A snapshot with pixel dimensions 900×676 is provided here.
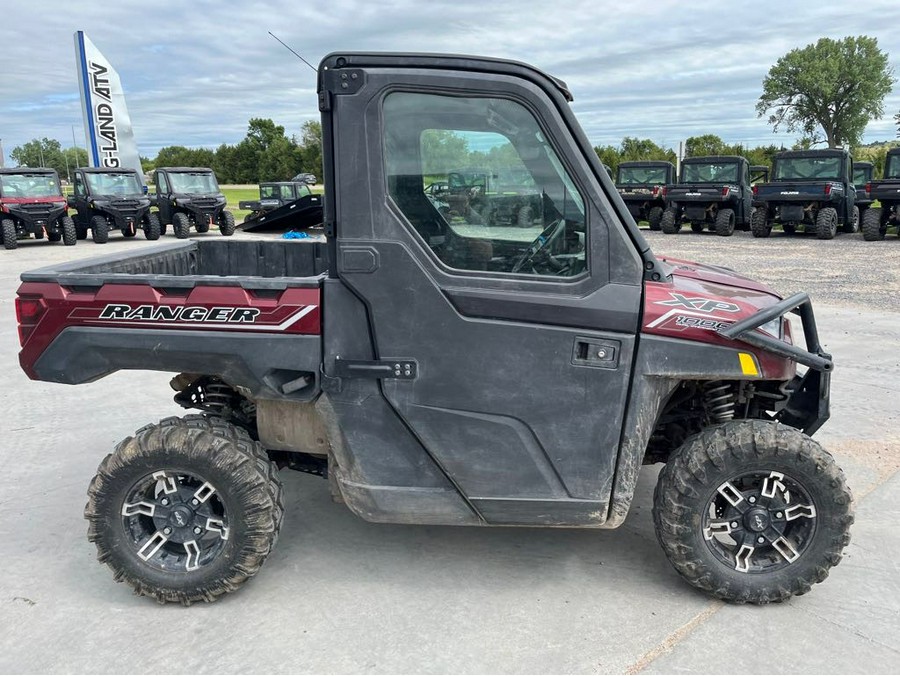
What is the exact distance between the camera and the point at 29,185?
19359 mm

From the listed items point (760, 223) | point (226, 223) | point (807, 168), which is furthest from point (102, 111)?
point (807, 168)

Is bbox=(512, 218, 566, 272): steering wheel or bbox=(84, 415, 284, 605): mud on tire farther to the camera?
bbox=(84, 415, 284, 605): mud on tire

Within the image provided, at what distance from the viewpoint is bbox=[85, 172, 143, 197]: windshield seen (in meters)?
20.7

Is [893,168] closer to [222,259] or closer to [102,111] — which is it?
[222,259]

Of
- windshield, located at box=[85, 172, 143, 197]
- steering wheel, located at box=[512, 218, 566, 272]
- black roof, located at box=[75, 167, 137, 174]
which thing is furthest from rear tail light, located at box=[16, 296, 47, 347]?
black roof, located at box=[75, 167, 137, 174]

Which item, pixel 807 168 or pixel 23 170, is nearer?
pixel 23 170

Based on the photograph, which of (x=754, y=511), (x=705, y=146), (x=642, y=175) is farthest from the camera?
(x=705, y=146)

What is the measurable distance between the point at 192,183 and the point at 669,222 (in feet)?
45.3

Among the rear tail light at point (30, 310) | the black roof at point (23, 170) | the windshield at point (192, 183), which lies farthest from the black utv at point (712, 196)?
the rear tail light at point (30, 310)

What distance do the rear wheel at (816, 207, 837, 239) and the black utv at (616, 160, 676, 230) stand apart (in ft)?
14.4

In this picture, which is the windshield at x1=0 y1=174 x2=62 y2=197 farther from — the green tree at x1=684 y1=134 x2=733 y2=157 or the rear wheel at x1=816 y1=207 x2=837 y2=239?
the green tree at x1=684 y1=134 x2=733 y2=157

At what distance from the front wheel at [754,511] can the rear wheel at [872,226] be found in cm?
1862

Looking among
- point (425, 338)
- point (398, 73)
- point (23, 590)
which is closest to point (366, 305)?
point (425, 338)

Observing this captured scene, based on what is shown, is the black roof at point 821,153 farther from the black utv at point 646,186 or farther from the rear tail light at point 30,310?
the rear tail light at point 30,310
